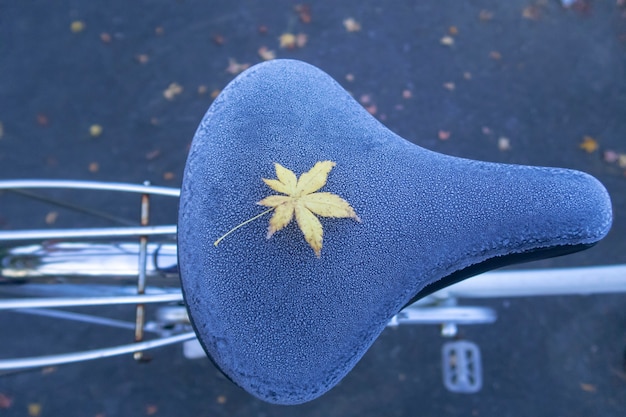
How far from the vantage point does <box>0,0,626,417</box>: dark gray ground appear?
2217 mm

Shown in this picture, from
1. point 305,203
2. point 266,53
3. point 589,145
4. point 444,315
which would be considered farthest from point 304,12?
point 305,203

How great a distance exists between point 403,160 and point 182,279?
58cm

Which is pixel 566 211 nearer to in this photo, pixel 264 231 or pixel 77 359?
pixel 264 231

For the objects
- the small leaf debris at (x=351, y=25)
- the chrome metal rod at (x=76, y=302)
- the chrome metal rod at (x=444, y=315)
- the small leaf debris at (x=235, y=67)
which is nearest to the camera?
the chrome metal rod at (x=76, y=302)

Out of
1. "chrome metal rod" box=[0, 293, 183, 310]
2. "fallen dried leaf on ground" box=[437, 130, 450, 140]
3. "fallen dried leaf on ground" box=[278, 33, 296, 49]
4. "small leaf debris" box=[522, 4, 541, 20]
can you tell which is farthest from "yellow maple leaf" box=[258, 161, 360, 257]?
"small leaf debris" box=[522, 4, 541, 20]

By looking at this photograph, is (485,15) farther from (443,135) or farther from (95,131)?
(95,131)

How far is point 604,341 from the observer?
2.31m

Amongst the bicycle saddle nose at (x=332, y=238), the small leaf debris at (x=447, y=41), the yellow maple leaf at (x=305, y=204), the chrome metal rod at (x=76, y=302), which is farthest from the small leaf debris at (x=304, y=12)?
the chrome metal rod at (x=76, y=302)

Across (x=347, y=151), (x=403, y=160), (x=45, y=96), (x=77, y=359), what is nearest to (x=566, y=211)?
(x=403, y=160)

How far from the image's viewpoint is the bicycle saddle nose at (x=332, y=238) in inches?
37.9

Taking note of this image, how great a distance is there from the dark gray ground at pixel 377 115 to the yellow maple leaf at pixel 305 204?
1.48 m

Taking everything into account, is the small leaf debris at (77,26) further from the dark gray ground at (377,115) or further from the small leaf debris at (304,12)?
the small leaf debris at (304,12)

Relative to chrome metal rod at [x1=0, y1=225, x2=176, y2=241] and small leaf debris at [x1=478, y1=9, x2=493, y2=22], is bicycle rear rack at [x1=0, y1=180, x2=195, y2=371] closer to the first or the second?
chrome metal rod at [x1=0, y1=225, x2=176, y2=241]

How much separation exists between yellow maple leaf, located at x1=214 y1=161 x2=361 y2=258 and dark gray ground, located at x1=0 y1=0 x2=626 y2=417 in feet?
4.86
